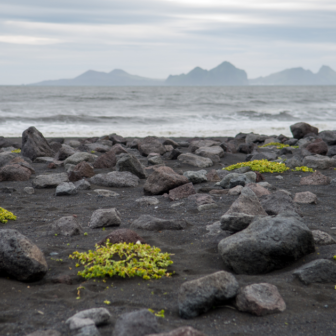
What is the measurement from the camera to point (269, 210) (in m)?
5.41

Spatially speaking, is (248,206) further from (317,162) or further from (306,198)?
(317,162)

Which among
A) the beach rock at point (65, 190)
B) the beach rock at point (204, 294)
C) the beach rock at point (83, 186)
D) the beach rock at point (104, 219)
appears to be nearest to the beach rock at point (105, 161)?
the beach rock at point (83, 186)

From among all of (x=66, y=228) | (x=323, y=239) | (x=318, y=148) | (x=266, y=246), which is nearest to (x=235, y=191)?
(x=323, y=239)

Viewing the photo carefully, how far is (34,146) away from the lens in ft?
38.9

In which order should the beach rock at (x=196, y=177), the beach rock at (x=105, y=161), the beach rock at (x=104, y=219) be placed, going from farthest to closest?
1. the beach rock at (x=105, y=161)
2. the beach rock at (x=196, y=177)
3. the beach rock at (x=104, y=219)

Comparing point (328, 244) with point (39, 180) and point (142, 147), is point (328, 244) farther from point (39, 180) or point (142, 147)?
point (142, 147)

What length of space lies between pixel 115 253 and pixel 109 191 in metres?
3.34

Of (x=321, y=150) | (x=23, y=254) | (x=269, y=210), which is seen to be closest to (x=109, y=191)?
(x=269, y=210)

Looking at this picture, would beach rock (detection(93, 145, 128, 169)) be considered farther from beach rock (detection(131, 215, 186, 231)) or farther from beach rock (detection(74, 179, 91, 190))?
beach rock (detection(131, 215, 186, 231))

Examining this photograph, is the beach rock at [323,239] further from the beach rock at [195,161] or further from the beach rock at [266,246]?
the beach rock at [195,161]

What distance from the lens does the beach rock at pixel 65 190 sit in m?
7.19

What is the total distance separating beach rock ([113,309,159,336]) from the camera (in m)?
2.62

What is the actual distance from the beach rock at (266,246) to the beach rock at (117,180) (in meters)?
4.27

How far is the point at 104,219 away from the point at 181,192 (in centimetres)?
201
